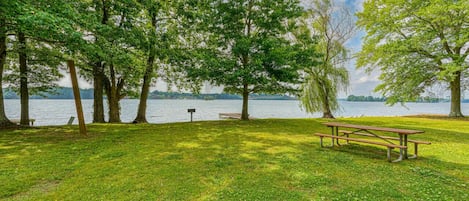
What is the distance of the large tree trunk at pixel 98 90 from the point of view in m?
13.2

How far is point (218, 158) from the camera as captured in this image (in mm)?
5855

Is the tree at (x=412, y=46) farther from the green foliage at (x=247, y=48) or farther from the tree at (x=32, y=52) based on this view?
the tree at (x=32, y=52)

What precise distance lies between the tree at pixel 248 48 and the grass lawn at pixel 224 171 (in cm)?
580

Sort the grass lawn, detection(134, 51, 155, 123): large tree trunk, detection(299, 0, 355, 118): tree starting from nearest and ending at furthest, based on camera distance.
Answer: the grass lawn < detection(134, 51, 155, 123): large tree trunk < detection(299, 0, 355, 118): tree

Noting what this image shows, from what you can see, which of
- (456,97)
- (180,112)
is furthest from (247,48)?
(180,112)

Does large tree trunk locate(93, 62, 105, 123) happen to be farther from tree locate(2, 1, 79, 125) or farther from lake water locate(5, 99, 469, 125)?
lake water locate(5, 99, 469, 125)

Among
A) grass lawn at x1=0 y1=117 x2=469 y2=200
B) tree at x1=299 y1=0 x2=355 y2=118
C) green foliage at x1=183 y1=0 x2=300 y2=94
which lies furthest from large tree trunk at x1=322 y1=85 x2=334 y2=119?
grass lawn at x1=0 y1=117 x2=469 y2=200

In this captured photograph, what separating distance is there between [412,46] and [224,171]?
18.0 m

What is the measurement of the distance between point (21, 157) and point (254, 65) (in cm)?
955

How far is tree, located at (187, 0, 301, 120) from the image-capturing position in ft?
41.2

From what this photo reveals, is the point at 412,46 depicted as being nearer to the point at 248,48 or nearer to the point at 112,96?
the point at 248,48

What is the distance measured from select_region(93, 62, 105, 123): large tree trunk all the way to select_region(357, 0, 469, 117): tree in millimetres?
18489

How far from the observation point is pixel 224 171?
4879 millimetres

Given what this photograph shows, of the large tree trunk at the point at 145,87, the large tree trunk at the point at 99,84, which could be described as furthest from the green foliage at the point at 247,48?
the large tree trunk at the point at 99,84
